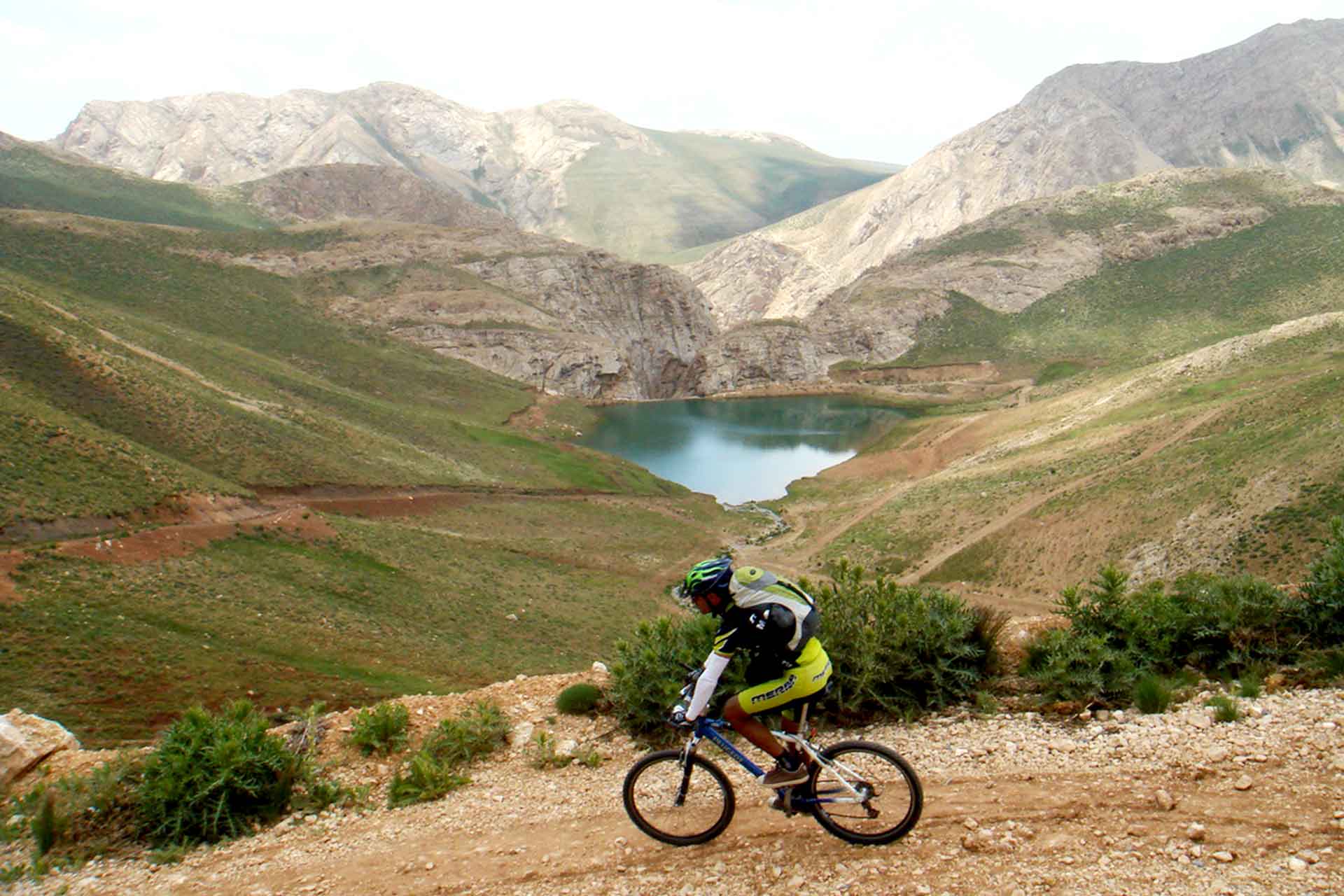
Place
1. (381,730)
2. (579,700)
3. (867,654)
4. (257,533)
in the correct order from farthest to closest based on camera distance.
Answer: (257,533) < (579,700) < (381,730) < (867,654)

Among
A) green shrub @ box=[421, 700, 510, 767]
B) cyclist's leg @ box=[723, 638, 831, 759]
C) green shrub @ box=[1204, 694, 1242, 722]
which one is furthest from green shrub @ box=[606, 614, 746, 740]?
green shrub @ box=[1204, 694, 1242, 722]

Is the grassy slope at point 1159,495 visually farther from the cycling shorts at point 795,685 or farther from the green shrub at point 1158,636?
the cycling shorts at point 795,685

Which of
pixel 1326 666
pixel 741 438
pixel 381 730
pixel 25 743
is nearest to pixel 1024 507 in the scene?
pixel 1326 666

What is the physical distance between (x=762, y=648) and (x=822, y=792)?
1.29m

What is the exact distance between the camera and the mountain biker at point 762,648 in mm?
6086

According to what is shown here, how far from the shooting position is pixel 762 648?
245 inches

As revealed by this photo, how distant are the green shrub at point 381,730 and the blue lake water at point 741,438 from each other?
56.4 m

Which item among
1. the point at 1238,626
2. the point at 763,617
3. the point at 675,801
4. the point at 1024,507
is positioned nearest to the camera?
the point at 763,617

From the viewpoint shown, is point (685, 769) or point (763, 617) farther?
point (685, 769)

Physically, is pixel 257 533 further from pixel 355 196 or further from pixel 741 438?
pixel 355 196

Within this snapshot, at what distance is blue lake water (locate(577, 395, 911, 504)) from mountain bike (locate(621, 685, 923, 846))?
194ft

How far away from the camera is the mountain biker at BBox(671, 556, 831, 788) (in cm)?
609

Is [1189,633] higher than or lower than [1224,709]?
higher

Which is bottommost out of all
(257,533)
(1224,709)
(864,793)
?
(257,533)
